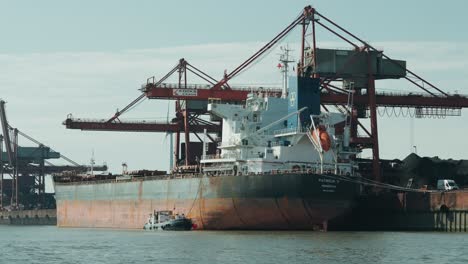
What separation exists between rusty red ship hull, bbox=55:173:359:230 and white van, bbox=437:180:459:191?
21.9ft

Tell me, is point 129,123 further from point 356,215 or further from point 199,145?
point 356,215

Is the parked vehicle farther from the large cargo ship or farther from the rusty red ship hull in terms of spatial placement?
the rusty red ship hull

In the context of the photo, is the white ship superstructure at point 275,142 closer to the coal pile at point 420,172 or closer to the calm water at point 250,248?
the calm water at point 250,248

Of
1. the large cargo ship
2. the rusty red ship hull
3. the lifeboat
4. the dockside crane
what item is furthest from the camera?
the dockside crane

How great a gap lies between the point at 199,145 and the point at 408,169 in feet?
62.1

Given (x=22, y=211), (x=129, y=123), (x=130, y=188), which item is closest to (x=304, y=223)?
(x=130, y=188)

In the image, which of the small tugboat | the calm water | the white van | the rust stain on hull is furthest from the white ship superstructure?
the white van

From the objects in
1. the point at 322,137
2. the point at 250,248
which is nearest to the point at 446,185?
the point at 322,137

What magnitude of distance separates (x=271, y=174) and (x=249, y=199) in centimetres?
211

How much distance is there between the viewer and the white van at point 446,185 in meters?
64.9

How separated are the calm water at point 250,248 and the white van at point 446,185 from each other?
7.13m

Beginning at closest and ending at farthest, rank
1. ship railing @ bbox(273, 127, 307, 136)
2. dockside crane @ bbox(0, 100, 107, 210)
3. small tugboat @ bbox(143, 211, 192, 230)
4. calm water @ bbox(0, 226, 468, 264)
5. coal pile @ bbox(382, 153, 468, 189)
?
calm water @ bbox(0, 226, 468, 264), ship railing @ bbox(273, 127, 307, 136), small tugboat @ bbox(143, 211, 192, 230), coal pile @ bbox(382, 153, 468, 189), dockside crane @ bbox(0, 100, 107, 210)

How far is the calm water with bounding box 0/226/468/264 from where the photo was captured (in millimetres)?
45031

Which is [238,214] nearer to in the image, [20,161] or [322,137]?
[322,137]
